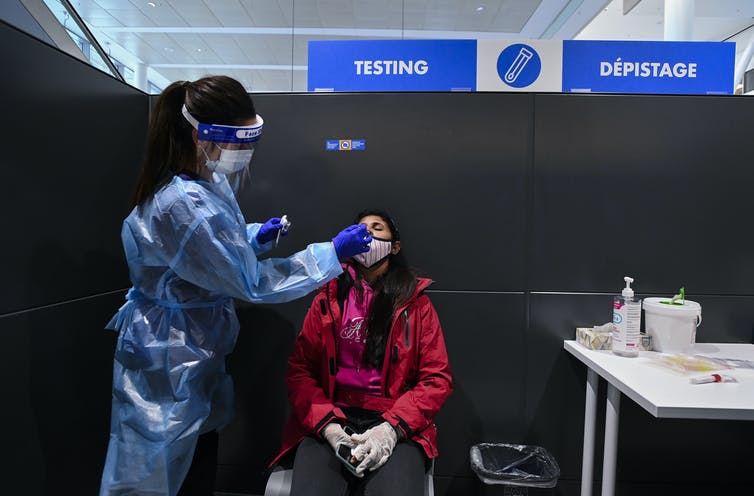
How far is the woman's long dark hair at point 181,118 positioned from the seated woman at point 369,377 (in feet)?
2.09

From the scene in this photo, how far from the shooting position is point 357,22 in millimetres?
5676

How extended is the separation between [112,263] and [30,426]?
0.59 m

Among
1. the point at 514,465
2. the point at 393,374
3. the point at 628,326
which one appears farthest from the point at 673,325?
the point at 393,374

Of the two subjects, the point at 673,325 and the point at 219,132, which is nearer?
the point at 219,132

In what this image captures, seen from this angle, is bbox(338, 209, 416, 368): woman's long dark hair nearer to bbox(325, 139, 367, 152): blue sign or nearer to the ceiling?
bbox(325, 139, 367, 152): blue sign

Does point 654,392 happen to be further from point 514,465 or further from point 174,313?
point 174,313

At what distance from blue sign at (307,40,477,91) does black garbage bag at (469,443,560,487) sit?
64.2 inches

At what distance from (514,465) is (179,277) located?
139 cm

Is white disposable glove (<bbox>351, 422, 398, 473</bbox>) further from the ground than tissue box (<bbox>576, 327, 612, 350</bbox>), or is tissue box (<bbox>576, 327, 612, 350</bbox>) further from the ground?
tissue box (<bbox>576, 327, 612, 350</bbox>)

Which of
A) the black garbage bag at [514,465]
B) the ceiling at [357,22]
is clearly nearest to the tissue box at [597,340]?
the black garbage bag at [514,465]

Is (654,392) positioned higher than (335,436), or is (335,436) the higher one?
(654,392)

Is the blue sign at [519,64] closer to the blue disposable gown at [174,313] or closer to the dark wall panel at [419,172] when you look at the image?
the dark wall panel at [419,172]

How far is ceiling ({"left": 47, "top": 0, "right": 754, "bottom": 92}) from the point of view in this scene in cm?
521

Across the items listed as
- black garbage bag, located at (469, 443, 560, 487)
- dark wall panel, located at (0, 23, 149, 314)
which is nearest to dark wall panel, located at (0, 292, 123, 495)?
dark wall panel, located at (0, 23, 149, 314)
